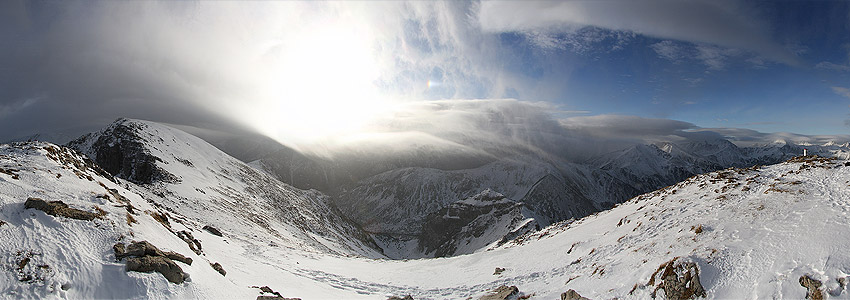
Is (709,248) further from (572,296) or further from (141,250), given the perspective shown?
(141,250)

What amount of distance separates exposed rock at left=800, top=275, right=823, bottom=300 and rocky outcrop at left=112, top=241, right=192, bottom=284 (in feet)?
75.2

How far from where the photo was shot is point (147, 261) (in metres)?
12.2

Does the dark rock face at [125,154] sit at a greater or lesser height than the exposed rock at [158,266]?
lesser

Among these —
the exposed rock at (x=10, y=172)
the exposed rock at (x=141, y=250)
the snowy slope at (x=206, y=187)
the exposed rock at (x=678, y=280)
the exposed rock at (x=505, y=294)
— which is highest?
the exposed rock at (x=10, y=172)

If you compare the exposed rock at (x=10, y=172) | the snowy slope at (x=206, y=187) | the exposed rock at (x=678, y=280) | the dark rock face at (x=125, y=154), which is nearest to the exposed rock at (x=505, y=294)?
the exposed rock at (x=678, y=280)

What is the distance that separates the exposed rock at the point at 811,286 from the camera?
1121cm

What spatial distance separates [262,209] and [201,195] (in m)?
27.3

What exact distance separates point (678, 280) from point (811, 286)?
152 inches

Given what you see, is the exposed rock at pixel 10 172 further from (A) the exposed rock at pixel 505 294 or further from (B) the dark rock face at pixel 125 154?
(B) the dark rock face at pixel 125 154

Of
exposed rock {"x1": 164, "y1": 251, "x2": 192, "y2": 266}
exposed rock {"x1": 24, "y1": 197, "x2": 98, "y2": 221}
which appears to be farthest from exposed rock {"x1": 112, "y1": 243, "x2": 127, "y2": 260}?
exposed rock {"x1": 24, "y1": 197, "x2": 98, "y2": 221}

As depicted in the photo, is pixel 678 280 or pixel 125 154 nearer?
pixel 678 280

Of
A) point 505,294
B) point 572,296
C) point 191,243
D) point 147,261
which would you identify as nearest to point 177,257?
point 147,261

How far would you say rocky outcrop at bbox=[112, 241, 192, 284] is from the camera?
39.5 feet

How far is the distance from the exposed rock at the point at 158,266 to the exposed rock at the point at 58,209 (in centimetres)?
370
